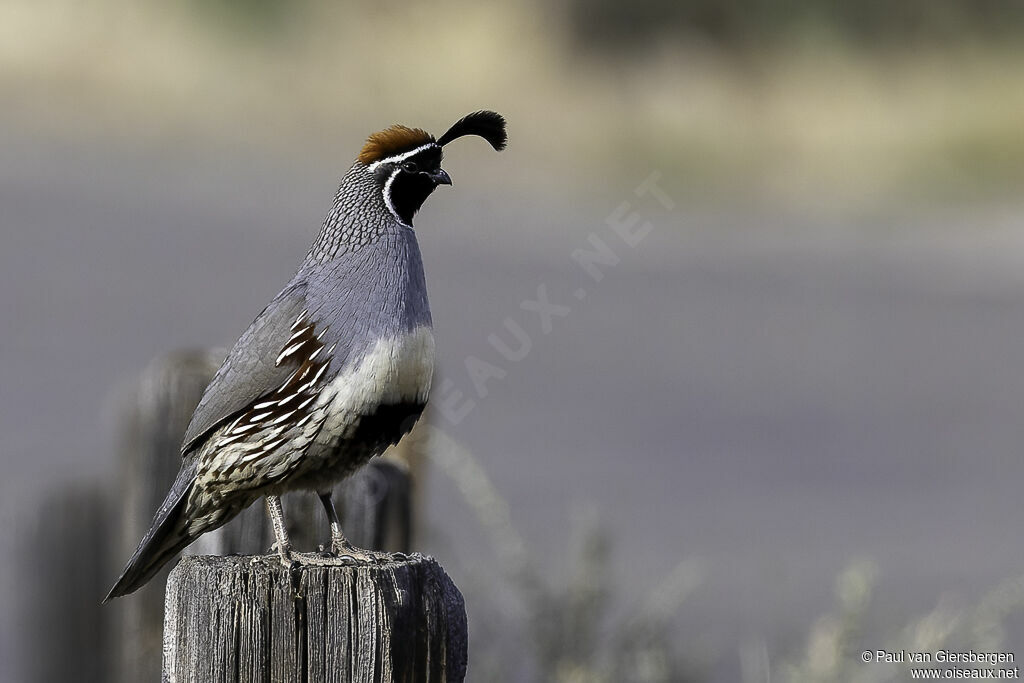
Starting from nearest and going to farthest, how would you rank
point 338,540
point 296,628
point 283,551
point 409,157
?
point 296,628, point 283,551, point 338,540, point 409,157

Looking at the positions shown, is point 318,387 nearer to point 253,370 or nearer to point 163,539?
point 253,370

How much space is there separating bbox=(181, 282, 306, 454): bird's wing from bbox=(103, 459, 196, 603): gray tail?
0.31 feet

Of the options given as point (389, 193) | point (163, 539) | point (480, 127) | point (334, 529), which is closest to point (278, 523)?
point (334, 529)

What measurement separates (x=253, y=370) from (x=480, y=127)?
76 cm

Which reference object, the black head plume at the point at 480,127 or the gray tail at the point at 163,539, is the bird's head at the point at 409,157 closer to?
the black head plume at the point at 480,127

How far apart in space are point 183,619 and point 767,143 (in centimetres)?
983

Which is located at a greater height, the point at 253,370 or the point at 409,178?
the point at 409,178

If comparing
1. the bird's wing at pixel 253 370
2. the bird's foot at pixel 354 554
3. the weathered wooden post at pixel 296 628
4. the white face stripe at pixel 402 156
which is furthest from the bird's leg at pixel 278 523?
the white face stripe at pixel 402 156

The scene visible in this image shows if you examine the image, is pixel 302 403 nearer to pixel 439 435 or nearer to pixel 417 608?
pixel 417 608

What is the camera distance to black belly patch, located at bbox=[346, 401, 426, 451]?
10.5 ft

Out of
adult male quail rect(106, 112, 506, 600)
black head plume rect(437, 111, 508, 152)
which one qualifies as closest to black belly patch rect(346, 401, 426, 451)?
adult male quail rect(106, 112, 506, 600)

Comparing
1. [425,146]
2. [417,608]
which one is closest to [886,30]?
[425,146]

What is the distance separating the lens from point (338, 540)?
3289 millimetres

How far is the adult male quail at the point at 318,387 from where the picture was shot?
3191 millimetres
